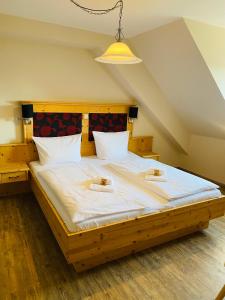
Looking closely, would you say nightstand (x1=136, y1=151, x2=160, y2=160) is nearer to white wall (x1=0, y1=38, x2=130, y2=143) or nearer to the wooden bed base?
white wall (x1=0, y1=38, x2=130, y2=143)

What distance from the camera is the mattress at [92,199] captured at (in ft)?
5.97

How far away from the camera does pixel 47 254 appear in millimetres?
2068

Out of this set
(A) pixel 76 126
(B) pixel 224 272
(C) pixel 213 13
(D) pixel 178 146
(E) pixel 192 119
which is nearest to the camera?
Result: (B) pixel 224 272

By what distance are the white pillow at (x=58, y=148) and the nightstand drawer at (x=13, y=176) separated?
11.4 inches

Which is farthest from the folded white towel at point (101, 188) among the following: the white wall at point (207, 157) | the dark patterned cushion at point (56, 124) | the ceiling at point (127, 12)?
the white wall at point (207, 157)

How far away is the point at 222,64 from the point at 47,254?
2927mm

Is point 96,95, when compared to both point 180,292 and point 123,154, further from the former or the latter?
point 180,292

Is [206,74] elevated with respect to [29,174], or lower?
elevated

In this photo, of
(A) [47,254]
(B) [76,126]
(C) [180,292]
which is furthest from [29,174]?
(C) [180,292]

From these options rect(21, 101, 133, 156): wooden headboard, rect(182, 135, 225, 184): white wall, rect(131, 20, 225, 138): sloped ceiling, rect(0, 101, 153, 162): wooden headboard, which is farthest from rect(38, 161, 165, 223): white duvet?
rect(182, 135, 225, 184): white wall

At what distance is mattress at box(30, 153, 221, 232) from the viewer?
1819 millimetres

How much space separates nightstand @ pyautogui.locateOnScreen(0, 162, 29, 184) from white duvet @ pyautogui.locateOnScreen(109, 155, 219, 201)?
1.16 metres

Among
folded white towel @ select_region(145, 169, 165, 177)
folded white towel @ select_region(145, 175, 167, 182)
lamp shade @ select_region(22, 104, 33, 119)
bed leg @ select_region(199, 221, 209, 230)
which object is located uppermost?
lamp shade @ select_region(22, 104, 33, 119)

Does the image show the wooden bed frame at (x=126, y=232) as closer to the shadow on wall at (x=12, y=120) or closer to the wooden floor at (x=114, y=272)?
the wooden floor at (x=114, y=272)
